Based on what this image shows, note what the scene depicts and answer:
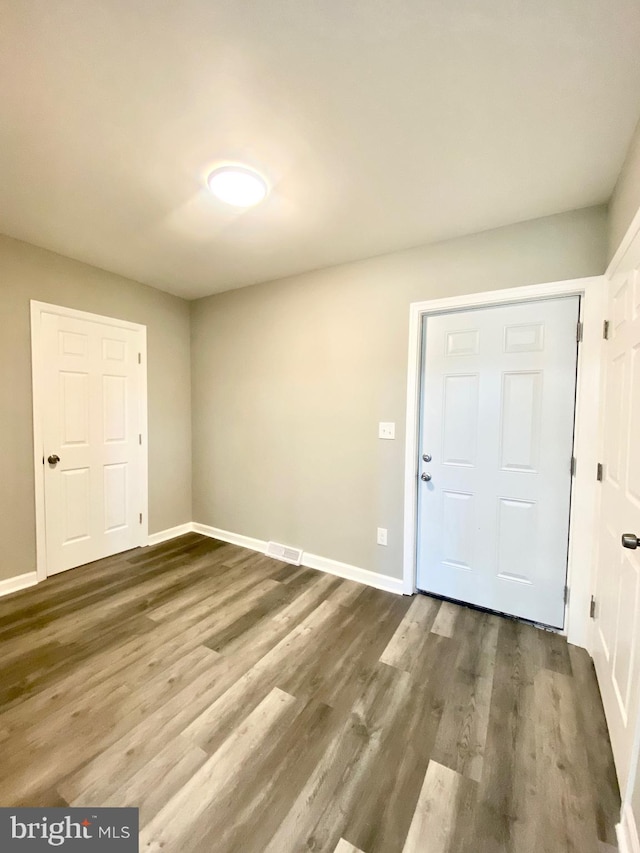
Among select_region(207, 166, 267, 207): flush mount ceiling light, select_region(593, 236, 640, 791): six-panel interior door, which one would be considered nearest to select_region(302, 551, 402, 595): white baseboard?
select_region(593, 236, 640, 791): six-panel interior door

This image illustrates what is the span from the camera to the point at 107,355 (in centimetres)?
303

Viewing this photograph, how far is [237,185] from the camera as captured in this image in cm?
174

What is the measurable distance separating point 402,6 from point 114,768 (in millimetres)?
2674

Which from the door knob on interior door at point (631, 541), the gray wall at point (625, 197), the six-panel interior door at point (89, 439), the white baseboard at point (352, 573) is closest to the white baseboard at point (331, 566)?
the white baseboard at point (352, 573)

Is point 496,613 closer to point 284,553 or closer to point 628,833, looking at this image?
point 628,833

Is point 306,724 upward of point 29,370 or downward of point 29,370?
downward

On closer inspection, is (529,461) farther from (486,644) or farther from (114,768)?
(114,768)

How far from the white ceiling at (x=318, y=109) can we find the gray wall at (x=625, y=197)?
6 centimetres

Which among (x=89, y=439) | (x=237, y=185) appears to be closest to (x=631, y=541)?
(x=237, y=185)

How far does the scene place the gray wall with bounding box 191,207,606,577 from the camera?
85.0 inches

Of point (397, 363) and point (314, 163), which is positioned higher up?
point (314, 163)

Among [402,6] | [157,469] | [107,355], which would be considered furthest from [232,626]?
[402,6]

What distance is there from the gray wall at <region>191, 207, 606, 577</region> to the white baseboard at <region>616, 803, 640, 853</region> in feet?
5.06

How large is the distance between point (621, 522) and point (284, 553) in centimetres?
241
